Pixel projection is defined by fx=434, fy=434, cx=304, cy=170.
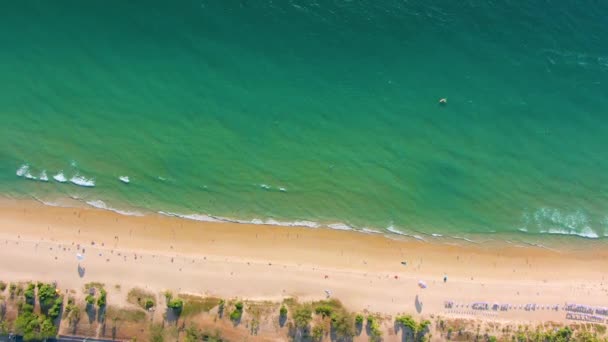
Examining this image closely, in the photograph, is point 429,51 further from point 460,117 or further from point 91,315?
point 91,315

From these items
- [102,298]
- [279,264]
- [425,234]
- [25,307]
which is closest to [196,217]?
[279,264]

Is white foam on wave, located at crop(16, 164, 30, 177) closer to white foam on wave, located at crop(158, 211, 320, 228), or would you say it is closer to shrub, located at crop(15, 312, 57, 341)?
shrub, located at crop(15, 312, 57, 341)

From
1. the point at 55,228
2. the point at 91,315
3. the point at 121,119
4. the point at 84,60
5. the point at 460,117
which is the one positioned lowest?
the point at 91,315

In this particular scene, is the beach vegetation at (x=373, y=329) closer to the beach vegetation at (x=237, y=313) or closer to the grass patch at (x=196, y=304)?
the beach vegetation at (x=237, y=313)

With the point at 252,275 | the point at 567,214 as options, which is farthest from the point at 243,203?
the point at 567,214

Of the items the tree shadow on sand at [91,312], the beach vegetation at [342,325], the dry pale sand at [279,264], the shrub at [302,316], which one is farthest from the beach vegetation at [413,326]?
the tree shadow on sand at [91,312]
